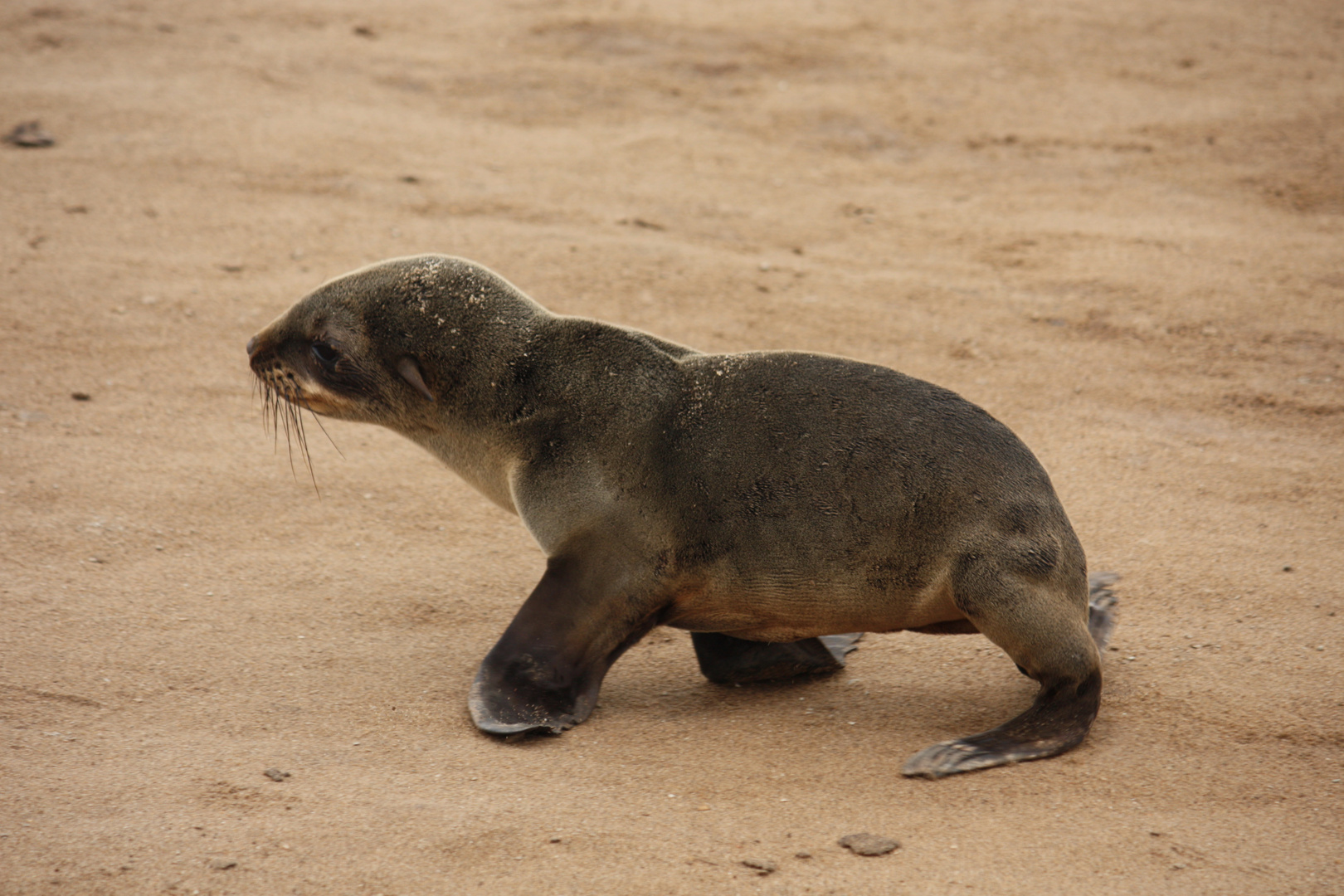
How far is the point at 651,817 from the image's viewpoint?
145 inches

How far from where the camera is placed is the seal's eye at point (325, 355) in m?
4.84

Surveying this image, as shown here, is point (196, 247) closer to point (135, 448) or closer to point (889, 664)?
point (135, 448)

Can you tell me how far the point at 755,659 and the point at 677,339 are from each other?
2.95 m

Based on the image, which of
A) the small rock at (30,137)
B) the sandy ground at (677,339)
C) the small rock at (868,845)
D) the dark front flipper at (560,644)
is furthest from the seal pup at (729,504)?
the small rock at (30,137)

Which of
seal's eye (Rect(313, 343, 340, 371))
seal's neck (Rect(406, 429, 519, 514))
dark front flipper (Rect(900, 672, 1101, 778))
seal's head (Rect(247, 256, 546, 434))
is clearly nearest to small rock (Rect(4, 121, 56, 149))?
seal's head (Rect(247, 256, 546, 434))

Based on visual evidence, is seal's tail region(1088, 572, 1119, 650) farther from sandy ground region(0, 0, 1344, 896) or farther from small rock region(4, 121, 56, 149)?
small rock region(4, 121, 56, 149)

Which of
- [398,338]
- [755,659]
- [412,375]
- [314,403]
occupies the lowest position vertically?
[755,659]

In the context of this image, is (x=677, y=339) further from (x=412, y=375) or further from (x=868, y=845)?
(x=868, y=845)

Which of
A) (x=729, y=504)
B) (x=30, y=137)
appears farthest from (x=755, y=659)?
(x=30, y=137)

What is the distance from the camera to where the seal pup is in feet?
13.6

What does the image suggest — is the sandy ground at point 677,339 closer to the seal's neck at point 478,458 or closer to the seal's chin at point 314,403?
the seal's neck at point 478,458

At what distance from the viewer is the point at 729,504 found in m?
4.31

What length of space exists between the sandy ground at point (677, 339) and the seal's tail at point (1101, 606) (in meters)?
0.12

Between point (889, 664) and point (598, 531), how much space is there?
1.37 meters
